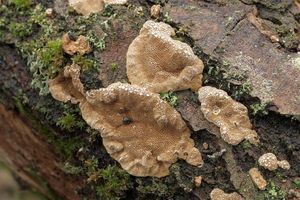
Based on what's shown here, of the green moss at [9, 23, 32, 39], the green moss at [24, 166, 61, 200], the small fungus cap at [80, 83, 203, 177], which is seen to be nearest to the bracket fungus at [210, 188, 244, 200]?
the small fungus cap at [80, 83, 203, 177]

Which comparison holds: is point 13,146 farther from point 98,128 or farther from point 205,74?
point 205,74

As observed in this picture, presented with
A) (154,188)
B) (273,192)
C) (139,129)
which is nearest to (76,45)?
(139,129)

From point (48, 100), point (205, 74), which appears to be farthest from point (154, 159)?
point (48, 100)

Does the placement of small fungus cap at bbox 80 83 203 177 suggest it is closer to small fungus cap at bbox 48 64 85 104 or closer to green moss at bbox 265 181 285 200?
small fungus cap at bbox 48 64 85 104

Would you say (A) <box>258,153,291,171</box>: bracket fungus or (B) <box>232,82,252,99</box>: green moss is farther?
(B) <box>232,82,252,99</box>: green moss

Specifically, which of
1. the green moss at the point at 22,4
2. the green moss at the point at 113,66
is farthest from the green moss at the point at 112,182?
the green moss at the point at 22,4

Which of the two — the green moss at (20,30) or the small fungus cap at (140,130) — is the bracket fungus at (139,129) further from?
the green moss at (20,30)

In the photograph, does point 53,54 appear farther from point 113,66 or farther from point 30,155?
point 30,155
